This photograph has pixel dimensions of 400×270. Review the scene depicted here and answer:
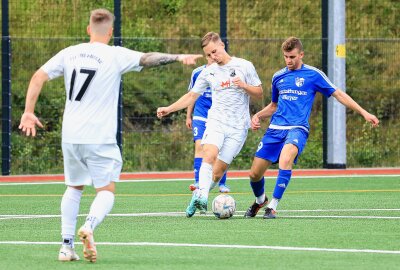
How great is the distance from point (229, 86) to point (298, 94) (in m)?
0.83

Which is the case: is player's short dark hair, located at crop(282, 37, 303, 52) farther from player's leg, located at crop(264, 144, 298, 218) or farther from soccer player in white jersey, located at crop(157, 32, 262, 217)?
player's leg, located at crop(264, 144, 298, 218)

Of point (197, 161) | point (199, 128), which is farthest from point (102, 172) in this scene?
point (199, 128)

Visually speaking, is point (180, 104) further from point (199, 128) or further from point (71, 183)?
point (199, 128)

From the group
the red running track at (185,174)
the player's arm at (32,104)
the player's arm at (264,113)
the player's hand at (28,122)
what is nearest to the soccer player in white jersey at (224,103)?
the player's arm at (264,113)

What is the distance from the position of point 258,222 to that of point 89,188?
283 inches

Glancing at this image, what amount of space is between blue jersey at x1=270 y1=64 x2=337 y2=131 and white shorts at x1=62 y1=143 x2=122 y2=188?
4447 millimetres

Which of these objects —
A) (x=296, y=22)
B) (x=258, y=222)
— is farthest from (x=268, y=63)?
(x=258, y=222)

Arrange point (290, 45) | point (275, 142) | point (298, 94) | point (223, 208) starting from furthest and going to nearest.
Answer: point (298, 94) < point (275, 142) < point (290, 45) < point (223, 208)

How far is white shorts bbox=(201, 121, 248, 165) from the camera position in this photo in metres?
14.2

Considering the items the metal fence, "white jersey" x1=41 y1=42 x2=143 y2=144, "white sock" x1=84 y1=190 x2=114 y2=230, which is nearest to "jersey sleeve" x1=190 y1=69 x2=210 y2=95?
"white jersey" x1=41 y1=42 x2=143 y2=144

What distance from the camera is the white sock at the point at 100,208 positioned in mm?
9666

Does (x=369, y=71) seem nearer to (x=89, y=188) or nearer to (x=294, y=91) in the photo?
(x=89, y=188)

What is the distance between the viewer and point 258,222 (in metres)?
13.0

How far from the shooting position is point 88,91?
9867mm
